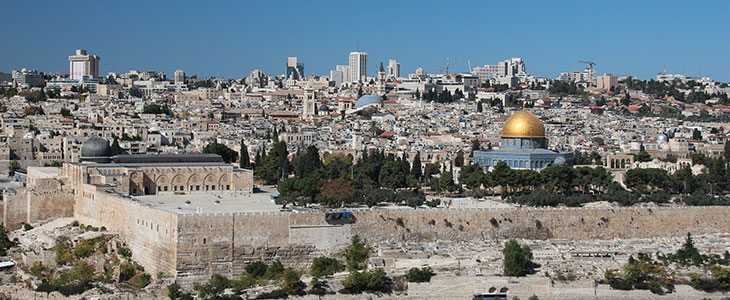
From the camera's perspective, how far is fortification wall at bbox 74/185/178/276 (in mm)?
29953

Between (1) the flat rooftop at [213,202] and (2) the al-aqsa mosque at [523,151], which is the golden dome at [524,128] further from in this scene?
(1) the flat rooftop at [213,202]

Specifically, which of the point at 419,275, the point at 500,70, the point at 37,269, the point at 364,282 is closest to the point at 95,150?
the point at 37,269

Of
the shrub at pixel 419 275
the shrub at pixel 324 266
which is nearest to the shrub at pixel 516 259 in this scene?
the shrub at pixel 419 275

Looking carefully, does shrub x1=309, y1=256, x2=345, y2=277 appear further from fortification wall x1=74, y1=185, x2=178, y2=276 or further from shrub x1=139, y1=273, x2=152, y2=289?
shrub x1=139, y1=273, x2=152, y2=289

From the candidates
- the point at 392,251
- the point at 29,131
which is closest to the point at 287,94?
the point at 29,131

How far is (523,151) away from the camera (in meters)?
52.1

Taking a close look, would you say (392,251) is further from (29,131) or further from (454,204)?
(29,131)

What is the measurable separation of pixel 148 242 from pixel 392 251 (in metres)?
7.00

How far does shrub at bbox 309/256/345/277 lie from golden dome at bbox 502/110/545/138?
23805 mm

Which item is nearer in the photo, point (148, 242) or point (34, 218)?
point (148, 242)

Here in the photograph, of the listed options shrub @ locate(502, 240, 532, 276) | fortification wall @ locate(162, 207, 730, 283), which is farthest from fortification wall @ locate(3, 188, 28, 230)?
shrub @ locate(502, 240, 532, 276)

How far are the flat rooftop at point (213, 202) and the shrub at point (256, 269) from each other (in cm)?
258

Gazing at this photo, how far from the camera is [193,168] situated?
134 ft

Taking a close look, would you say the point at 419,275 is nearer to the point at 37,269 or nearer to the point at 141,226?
the point at 141,226
